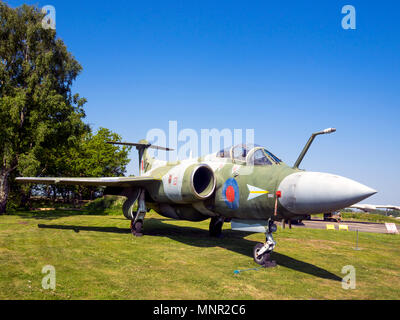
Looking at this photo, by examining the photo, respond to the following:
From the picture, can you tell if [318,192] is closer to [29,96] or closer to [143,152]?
[143,152]

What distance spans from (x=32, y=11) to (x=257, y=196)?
2403cm

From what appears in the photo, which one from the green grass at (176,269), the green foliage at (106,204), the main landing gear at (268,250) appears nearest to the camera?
the green grass at (176,269)

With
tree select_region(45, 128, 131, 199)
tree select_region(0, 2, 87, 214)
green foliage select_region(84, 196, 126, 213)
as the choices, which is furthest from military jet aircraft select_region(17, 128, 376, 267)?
tree select_region(45, 128, 131, 199)

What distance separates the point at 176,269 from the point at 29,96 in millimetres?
20117

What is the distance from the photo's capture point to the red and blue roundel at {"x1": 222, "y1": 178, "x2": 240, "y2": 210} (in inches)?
328

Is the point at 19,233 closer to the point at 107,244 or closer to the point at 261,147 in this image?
the point at 107,244

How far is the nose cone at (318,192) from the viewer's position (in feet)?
18.4

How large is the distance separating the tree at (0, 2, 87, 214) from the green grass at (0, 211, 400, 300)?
35.1ft

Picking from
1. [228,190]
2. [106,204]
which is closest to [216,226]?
[228,190]

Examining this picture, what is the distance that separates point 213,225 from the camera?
40.1 ft

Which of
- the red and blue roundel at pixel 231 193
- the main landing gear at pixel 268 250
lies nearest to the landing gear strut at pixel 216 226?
the red and blue roundel at pixel 231 193

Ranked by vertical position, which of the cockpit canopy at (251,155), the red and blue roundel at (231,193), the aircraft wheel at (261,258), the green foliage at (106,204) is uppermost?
the cockpit canopy at (251,155)

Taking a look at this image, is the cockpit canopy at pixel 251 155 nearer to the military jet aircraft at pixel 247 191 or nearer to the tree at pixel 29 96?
the military jet aircraft at pixel 247 191
